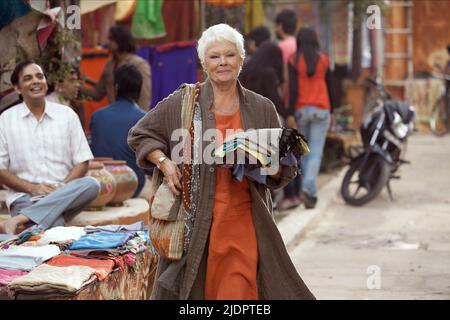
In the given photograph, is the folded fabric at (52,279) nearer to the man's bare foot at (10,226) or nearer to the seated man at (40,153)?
the man's bare foot at (10,226)

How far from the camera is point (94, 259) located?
20.5ft

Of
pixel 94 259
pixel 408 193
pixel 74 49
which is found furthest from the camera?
pixel 408 193

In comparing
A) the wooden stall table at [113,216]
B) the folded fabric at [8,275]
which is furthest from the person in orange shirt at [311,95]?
the folded fabric at [8,275]

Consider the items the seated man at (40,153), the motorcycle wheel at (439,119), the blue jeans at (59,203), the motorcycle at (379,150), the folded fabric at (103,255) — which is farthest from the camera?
the motorcycle wheel at (439,119)

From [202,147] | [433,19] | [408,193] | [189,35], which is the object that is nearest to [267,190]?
[202,147]

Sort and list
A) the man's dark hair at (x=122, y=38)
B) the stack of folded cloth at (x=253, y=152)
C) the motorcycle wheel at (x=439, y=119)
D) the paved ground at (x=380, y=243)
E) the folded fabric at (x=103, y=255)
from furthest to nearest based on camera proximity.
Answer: the motorcycle wheel at (x=439, y=119), the man's dark hair at (x=122, y=38), the paved ground at (x=380, y=243), the folded fabric at (x=103, y=255), the stack of folded cloth at (x=253, y=152)

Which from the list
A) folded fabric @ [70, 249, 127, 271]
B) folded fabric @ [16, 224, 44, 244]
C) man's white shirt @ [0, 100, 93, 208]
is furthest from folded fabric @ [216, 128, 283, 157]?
man's white shirt @ [0, 100, 93, 208]

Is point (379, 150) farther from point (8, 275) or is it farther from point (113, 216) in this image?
point (8, 275)

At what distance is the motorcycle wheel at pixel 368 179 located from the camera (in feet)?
41.3

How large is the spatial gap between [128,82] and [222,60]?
4127 millimetres

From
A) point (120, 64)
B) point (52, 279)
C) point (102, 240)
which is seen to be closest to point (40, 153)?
point (102, 240)

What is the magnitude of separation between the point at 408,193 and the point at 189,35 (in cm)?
363

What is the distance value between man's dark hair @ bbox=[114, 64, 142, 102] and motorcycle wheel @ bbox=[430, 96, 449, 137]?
12652 mm
